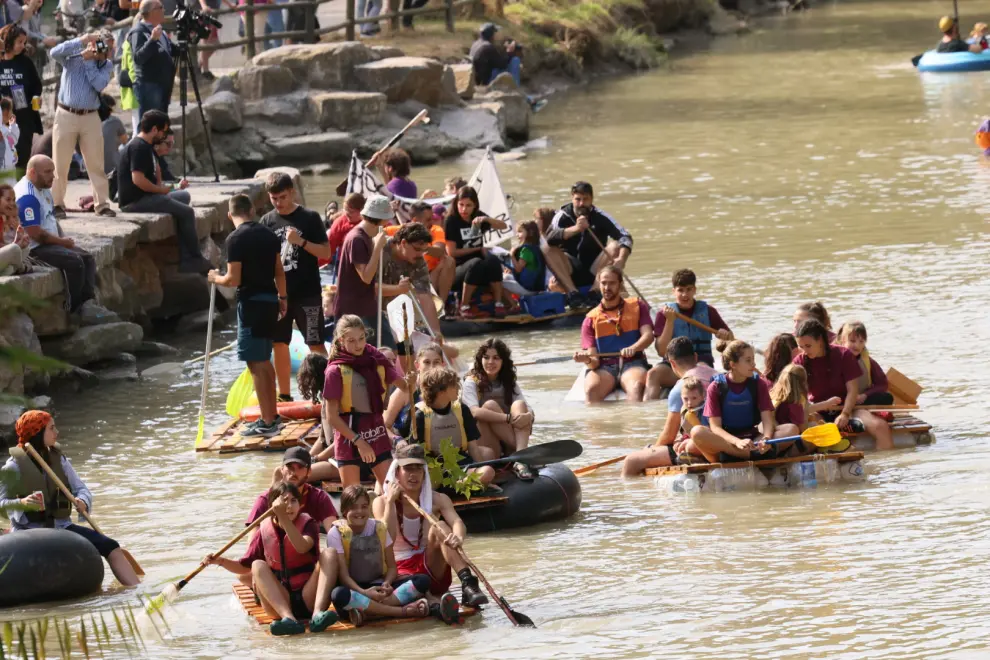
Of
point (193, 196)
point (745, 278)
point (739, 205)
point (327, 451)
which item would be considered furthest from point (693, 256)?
point (327, 451)

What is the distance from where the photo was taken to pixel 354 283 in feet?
43.2

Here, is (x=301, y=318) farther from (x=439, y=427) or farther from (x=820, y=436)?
(x=820, y=436)

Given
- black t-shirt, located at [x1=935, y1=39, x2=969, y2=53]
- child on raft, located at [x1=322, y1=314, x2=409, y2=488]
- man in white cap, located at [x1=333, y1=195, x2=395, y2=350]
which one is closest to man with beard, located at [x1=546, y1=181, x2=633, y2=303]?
man in white cap, located at [x1=333, y1=195, x2=395, y2=350]

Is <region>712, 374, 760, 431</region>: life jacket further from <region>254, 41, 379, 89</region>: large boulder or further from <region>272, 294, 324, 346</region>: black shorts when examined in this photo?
<region>254, 41, 379, 89</region>: large boulder

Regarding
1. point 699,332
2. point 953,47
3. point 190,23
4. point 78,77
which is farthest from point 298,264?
point 953,47

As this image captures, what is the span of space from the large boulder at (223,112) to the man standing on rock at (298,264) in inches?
564

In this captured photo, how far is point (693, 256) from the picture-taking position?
2000 cm

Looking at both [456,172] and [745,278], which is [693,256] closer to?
[745,278]

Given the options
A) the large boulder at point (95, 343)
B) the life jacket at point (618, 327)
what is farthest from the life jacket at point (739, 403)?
the large boulder at point (95, 343)

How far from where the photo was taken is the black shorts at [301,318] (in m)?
13.0

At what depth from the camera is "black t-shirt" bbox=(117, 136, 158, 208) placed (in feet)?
55.3

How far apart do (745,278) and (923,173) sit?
298 inches

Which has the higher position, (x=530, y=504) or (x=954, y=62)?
(x=954, y=62)

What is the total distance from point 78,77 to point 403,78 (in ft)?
40.9
